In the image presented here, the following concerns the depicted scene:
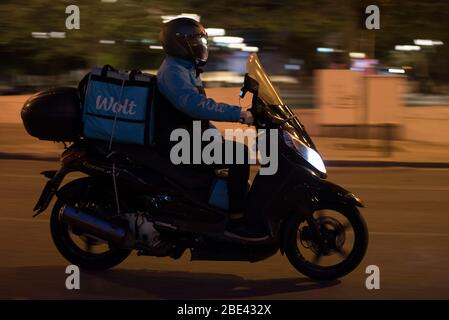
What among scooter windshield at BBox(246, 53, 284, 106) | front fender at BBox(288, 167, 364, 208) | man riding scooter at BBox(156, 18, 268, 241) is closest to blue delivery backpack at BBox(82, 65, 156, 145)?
man riding scooter at BBox(156, 18, 268, 241)

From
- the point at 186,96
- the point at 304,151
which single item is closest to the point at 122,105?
the point at 186,96

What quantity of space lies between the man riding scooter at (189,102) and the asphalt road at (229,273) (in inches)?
17.5

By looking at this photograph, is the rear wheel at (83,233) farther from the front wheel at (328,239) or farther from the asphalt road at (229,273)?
the front wheel at (328,239)

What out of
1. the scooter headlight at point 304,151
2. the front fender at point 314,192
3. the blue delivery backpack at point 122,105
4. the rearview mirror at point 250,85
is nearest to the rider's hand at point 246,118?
the rearview mirror at point 250,85

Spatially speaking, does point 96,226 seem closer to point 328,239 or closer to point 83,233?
point 83,233

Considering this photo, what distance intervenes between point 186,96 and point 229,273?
141 cm

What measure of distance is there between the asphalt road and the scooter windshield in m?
1.31

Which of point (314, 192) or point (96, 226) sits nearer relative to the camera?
point (314, 192)

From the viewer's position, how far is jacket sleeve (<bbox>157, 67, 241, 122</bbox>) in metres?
6.04

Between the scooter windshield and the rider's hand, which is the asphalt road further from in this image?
the scooter windshield

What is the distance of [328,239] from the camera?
6.20 meters

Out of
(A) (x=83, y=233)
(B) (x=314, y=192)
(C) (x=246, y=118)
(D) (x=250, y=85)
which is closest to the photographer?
(D) (x=250, y=85)
